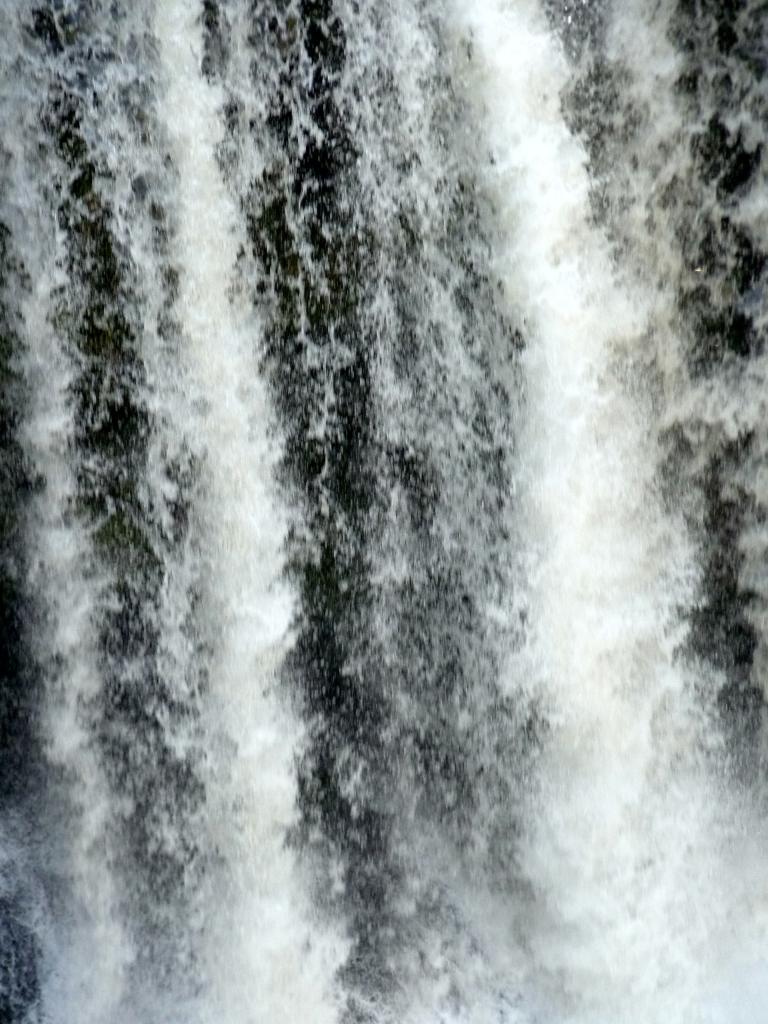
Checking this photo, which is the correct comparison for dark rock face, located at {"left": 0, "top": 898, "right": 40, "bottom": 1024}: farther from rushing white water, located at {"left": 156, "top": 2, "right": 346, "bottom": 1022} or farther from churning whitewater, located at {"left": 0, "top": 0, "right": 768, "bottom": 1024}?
rushing white water, located at {"left": 156, "top": 2, "right": 346, "bottom": 1022}

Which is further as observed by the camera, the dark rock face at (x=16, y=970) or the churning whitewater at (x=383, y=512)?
the dark rock face at (x=16, y=970)

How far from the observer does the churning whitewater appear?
1443mm

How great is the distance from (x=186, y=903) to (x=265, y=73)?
133 centimetres

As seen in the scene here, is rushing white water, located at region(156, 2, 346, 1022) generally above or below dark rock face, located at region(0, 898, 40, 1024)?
above

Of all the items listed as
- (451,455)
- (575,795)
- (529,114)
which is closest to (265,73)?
(529,114)

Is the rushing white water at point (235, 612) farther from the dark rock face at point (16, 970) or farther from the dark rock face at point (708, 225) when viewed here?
the dark rock face at point (708, 225)

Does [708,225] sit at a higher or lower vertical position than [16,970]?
higher

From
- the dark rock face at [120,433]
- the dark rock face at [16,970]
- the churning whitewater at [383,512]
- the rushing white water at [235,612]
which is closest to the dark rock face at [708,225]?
the churning whitewater at [383,512]

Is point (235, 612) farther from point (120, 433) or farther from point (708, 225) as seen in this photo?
point (708, 225)

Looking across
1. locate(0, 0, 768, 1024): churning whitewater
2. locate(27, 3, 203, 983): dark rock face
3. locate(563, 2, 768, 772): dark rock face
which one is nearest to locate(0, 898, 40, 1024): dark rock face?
locate(0, 0, 768, 1024): churning whitewater

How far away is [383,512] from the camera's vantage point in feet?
5.32

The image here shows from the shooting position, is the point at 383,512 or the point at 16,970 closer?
the point at 383,512

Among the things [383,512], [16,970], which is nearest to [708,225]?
[383,512]

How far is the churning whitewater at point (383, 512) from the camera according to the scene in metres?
1.44
